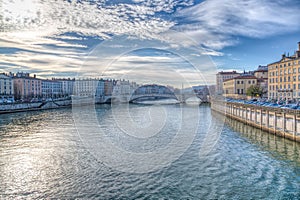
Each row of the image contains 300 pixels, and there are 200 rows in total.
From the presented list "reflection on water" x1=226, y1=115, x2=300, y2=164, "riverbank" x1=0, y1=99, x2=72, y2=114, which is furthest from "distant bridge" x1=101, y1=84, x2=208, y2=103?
"reflection on water" x1=226, y1=115, x2=300, y2=164

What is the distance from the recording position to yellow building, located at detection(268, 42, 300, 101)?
4498cm

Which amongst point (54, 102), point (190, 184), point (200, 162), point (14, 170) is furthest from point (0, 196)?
point (54, 102)

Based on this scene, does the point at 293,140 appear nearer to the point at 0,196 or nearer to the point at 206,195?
the point at 206,195

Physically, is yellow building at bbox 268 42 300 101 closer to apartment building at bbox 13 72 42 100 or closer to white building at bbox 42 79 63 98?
apartment building at bbox 13 72 42 100

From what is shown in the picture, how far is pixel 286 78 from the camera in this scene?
1885 inches

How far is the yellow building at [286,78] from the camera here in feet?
148

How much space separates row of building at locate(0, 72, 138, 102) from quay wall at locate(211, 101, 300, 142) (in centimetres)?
3349

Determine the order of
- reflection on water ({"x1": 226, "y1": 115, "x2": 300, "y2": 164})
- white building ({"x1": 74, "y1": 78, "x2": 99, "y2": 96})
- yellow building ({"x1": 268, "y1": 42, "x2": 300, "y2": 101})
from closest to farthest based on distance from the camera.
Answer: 1. reflection on water ({"x1": 226, "y1": 115, "x2": 300, "y2": 164})
2. yellow building ({"x1": 268, "y1": 42, "x2": 300, "y2": 101})
3. white building ({"x1": 74, "y1": 78, "x2": 99, "y2": 96})

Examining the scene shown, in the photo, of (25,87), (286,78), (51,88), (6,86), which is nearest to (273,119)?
(286,78)

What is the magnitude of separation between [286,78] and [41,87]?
9277 cm

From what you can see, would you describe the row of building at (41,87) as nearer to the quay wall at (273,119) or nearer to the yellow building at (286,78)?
the yellow building at (286,78)

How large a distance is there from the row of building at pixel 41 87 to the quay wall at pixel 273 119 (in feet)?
110

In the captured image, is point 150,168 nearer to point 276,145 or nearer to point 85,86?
point 276,145

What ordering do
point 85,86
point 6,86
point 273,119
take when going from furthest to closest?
point 85,86 → point 6,86 → point 273,119
